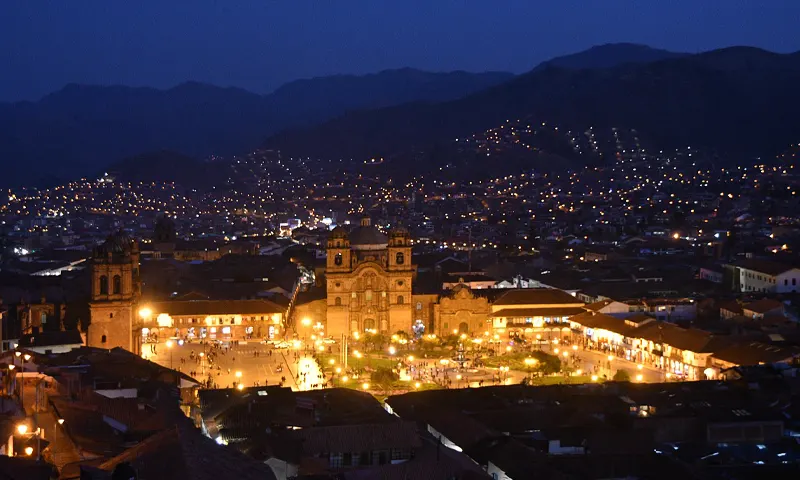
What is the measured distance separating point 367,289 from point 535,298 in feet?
20.1

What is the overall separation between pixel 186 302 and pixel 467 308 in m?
10.3

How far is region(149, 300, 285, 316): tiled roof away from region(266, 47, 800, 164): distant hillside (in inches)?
4913

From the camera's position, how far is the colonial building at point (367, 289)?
40.8 m

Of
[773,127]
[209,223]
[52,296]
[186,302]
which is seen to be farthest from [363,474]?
[773,127]

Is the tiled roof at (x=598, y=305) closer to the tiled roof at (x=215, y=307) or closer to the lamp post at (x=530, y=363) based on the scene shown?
the lamp post at (x=530, y=363)

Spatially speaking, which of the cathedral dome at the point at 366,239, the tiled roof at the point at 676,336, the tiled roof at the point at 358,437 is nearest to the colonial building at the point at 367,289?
the cathedral dome at the point at 366,239

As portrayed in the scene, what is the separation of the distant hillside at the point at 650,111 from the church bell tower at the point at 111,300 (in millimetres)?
132690

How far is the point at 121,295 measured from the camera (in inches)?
1319

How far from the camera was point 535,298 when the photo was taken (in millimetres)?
40781

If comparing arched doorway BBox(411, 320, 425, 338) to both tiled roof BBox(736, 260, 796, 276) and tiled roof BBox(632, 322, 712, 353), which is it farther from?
tiled roof BBox(736, 260, 796, 276)

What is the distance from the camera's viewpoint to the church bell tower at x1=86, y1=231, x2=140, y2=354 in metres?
33.3

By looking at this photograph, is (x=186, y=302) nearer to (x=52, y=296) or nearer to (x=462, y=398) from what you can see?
(x=52, y=296)

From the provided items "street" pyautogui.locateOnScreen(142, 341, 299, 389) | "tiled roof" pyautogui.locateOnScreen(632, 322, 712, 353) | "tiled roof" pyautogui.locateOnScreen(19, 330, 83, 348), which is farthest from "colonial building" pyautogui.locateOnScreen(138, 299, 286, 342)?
"tiled roof" pyautogui.locateOnScreen(632, 322, 712, 353)

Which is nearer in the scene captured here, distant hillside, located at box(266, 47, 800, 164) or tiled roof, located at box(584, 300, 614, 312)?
tiled roof, located at box(584, 300, 614, 312)
